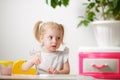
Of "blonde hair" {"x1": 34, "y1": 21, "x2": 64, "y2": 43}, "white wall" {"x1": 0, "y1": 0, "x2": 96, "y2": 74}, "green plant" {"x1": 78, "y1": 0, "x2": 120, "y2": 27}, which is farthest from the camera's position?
"white wall" {"x1": 0, "y1": 0, "x2": 96, "y2": 74}

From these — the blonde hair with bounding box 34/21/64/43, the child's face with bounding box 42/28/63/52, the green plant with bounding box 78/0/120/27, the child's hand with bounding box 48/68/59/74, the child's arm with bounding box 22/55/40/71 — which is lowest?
the child's hand with bounding box 48/68/59/74

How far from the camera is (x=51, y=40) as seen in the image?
5.95 feet

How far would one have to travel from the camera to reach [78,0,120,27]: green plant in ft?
6.48

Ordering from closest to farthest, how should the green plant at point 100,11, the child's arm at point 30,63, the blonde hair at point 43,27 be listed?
the child's arm at point 30,63
the blonde hair at point 43,27
the green plant at point 100,11

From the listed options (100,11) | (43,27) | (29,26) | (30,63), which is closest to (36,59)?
(30,63)

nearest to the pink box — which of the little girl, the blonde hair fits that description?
the little girl

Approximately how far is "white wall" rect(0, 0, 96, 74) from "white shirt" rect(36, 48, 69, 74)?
10.3 inches

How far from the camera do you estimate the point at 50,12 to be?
2127 millimetres

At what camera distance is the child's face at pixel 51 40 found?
1.80m

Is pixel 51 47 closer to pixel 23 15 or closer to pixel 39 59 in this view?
pixel 39 59

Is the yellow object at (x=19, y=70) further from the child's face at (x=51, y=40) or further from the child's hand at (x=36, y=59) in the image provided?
the child's face at (x=51, y=40)

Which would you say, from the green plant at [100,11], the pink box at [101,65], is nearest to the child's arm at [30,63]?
the pink box at [101,65]

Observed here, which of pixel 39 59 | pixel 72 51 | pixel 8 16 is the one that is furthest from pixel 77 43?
pixel 8 16

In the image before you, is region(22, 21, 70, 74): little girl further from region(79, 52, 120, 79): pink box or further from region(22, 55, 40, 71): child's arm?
region(79, 52, 120, 79): pink box
